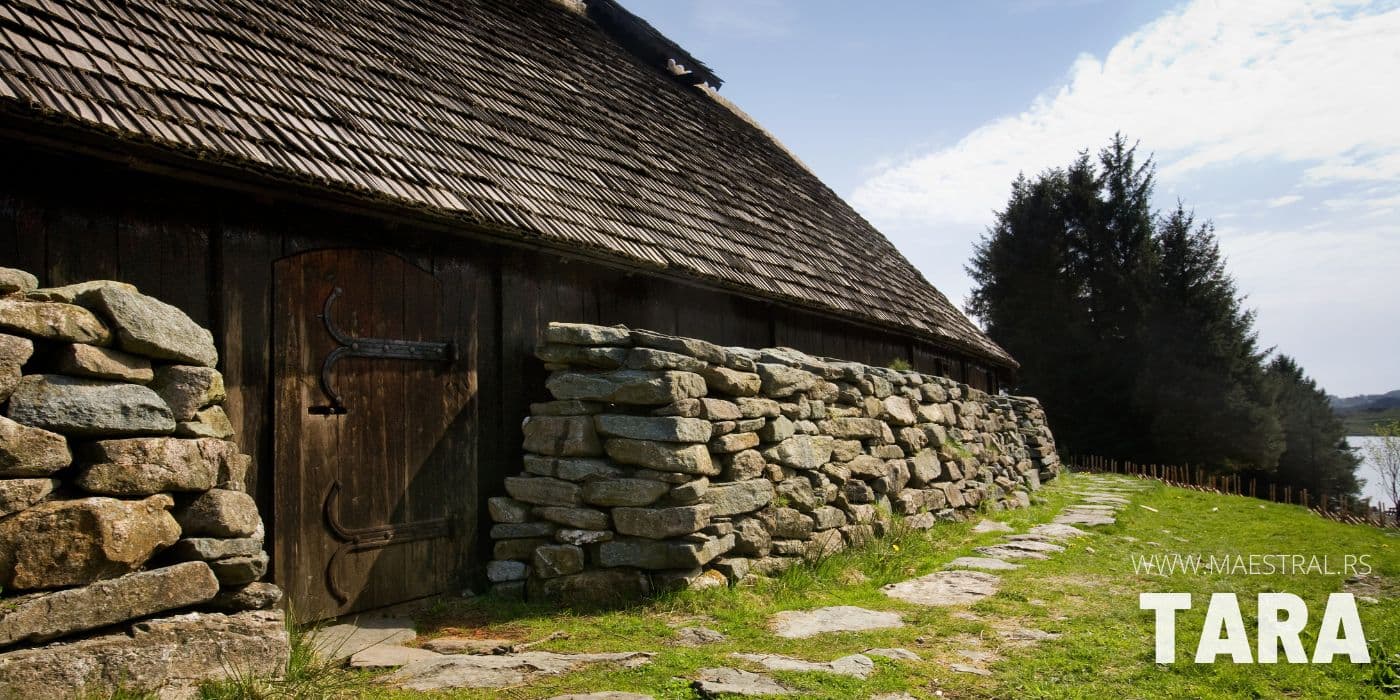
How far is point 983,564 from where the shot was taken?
618cm

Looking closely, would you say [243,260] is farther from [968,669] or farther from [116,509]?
[968,669]

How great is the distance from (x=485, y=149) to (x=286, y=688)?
3.67m

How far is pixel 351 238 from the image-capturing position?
4.45 m

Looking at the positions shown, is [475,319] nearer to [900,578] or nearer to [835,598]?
[835,598]

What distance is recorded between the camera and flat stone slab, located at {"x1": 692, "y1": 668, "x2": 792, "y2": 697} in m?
3.11

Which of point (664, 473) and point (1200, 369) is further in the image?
point (1200, 369)

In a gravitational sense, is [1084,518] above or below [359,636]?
below

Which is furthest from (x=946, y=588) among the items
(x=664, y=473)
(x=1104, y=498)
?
(x=1104, y=498)

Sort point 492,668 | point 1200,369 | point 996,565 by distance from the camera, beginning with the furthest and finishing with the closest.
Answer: point 1200,369 < point 996,565 < point 492,668

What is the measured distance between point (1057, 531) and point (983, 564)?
2074 millimetres

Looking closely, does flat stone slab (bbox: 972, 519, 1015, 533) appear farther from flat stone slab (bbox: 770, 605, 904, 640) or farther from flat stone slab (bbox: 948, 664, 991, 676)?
flat stone slab (bbox: 948, 664, 991, 676)

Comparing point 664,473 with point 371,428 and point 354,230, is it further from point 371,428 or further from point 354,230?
point 354,230

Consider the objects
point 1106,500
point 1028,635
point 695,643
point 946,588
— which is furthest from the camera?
point 1106,500

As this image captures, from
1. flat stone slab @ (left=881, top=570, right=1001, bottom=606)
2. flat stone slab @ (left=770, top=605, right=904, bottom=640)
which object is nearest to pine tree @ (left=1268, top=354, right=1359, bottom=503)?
flat stone slab @ (left=881, top=570, right=1001, bottom=606)
